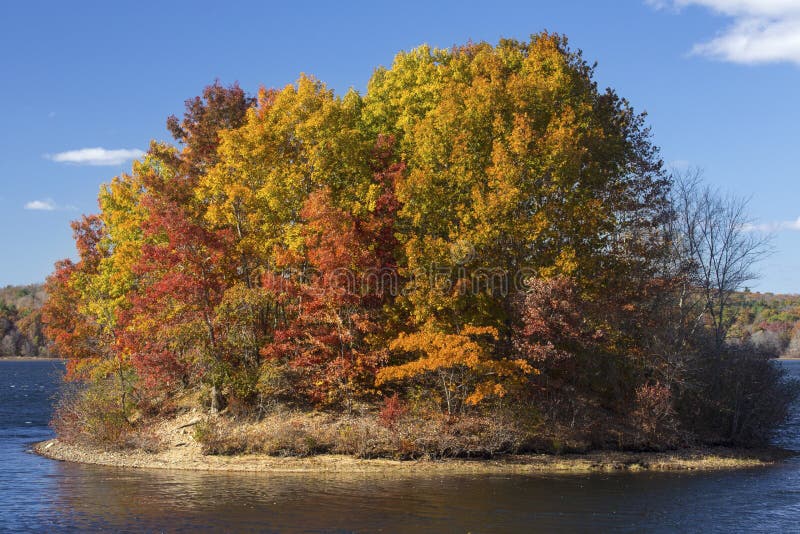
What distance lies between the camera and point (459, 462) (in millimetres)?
35531

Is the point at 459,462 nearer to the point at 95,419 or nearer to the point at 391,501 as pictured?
the point at 391,501

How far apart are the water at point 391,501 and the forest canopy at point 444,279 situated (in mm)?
5539

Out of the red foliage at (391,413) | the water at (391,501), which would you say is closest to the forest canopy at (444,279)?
the red foliage at (391,413)

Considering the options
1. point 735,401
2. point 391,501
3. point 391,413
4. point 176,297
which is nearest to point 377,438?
point 391,413

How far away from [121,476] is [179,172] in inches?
854

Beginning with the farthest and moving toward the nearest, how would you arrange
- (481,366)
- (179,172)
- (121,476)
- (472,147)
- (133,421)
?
(179,172) → (133,421) → (472,147) → (481,366) → (121,476)

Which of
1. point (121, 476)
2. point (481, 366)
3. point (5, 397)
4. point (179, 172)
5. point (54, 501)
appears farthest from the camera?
point (5, 397)

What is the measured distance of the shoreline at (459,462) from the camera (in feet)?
115

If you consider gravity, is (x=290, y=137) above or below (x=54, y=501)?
above

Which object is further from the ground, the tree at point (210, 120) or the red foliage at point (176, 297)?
the tree at point (210, 120)

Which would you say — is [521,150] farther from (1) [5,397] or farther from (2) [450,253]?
(1) [5,397]

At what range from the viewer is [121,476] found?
34.0 m

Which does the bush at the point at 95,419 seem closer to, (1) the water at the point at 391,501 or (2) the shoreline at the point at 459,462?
(2) the shoreline at the point at 459,462

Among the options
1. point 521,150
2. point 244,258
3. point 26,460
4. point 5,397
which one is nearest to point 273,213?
point 244,258
